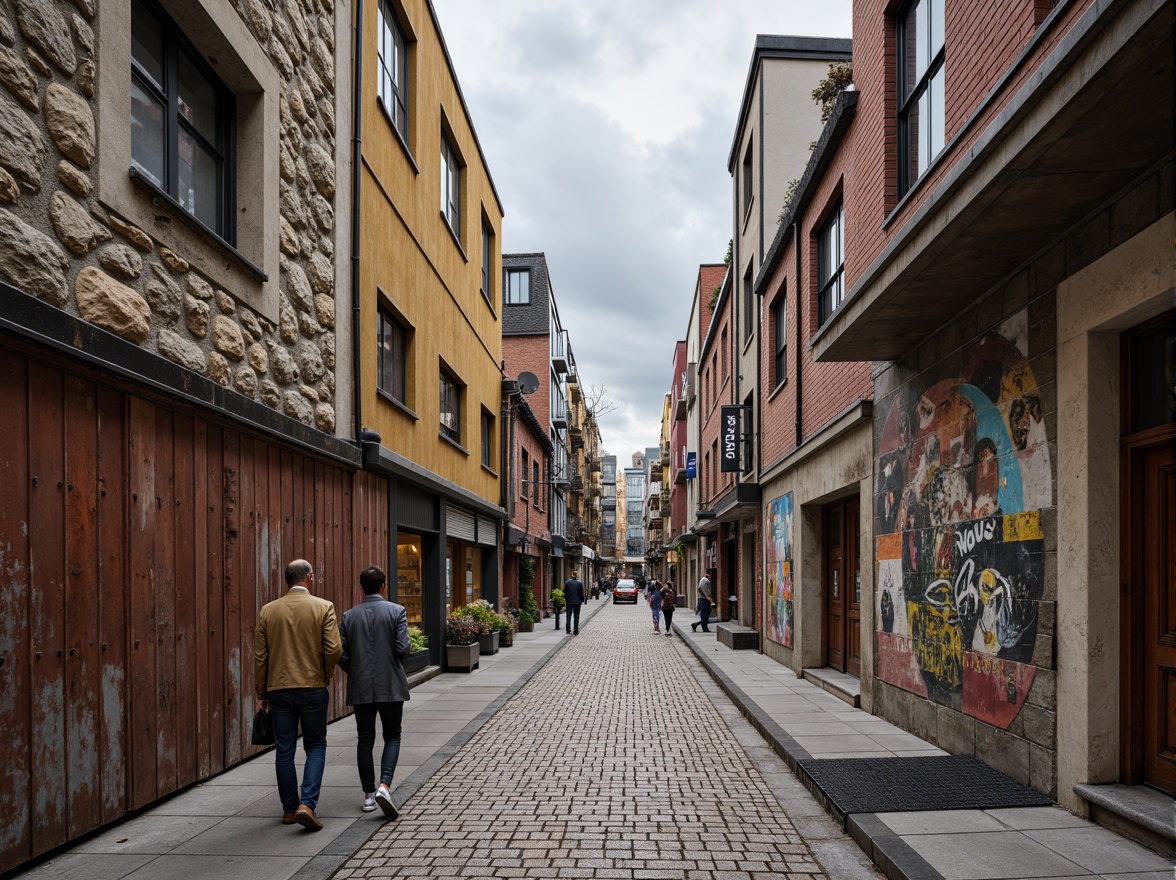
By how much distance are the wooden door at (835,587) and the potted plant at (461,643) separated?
19.0 ft

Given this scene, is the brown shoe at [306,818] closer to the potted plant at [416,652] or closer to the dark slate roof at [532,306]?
the potted plant at [416,652]

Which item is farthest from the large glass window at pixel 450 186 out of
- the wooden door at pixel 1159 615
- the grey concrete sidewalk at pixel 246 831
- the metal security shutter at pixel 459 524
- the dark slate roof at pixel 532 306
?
the dark slate roof at pixel 532 306

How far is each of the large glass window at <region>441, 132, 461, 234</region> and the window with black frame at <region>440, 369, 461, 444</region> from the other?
285 cm

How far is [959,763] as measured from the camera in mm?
6809

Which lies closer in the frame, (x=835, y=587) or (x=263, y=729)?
(x=263, y=729)

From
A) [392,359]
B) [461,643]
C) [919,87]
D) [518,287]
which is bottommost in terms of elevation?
[461,643]

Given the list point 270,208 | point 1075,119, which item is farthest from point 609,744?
point 1075,119

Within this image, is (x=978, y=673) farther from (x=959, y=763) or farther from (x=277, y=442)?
(x=277, y=442)

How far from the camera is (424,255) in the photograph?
1366 cm

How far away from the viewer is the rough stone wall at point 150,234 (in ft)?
15.5

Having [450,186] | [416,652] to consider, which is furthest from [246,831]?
[450,186]

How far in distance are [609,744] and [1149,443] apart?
547cm

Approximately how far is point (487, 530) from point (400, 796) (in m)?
13.7

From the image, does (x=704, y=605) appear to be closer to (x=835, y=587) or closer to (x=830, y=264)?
(x=835, y=587)
